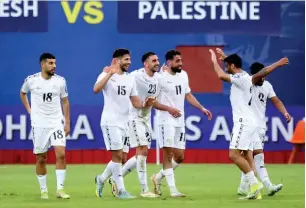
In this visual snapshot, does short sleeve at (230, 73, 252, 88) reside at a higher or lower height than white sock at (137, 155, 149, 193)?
higher

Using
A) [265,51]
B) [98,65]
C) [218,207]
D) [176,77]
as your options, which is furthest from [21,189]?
[265,51]

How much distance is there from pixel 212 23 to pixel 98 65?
9.60 ft

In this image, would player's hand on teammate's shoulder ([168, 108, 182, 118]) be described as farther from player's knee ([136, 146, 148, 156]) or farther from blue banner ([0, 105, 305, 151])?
blue banner ([0, 105, 305, 151])

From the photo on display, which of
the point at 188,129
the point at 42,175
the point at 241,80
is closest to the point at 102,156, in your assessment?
the point at 188,129

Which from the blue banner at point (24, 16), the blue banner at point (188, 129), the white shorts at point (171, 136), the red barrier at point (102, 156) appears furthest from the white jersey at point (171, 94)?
the blue banner at point (24, 16)

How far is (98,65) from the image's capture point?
27.1 metres

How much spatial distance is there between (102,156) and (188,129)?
217 cm

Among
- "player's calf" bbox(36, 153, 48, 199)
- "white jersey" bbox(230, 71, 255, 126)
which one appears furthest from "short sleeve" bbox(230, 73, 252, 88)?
"player's calf" bbox(36, 153, 48, 199)

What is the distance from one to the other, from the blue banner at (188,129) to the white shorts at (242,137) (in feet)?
32.5

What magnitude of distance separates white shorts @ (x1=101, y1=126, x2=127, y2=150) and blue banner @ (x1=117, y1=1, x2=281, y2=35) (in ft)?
34.3

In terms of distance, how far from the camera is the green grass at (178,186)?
16078 mm

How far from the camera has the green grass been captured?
16.1 metres

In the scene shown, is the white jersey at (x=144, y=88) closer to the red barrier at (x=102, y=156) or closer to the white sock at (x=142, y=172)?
the white sock at (x=142, y=172)

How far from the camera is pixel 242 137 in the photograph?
1716cm
